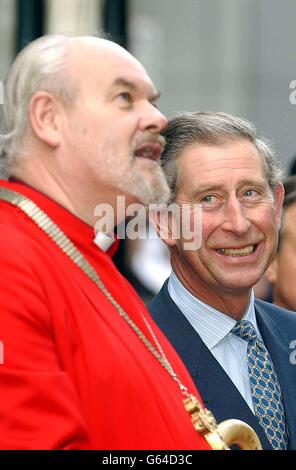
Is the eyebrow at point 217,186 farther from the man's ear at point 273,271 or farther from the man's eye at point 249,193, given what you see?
the man's ear at point 273,271

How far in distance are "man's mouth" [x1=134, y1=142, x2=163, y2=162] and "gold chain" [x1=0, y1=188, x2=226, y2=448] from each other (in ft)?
0.89

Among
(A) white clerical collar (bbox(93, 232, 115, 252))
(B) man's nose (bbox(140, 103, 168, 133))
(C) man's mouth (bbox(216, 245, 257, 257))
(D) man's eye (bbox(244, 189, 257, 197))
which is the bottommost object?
(C) man's mouth (bbox(216, 245, 257, 257))

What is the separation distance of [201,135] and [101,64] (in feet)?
2.86

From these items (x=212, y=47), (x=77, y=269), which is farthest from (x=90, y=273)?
(x=212, y=47)

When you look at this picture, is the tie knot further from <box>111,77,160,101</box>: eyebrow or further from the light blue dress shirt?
<box>111,77,160,101</box>: eyebrow

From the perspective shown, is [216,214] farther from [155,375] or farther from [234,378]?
[155,375]

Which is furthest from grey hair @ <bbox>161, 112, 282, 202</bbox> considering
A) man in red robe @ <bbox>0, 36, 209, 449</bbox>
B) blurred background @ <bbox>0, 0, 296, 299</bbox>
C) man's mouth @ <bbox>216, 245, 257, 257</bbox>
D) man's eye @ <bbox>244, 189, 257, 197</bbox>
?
blurred background @ <bbox>0, 0, 296, 299</bbox>

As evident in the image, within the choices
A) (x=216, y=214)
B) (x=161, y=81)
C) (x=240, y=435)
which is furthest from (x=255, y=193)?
(x=161, y=81)

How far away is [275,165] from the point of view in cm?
→ 335

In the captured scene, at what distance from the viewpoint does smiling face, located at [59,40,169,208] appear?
2.36 m

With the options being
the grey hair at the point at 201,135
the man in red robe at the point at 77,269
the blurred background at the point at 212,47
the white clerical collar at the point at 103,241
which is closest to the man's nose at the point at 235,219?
the grey hair at the point at 201,135

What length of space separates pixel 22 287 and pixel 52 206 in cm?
27

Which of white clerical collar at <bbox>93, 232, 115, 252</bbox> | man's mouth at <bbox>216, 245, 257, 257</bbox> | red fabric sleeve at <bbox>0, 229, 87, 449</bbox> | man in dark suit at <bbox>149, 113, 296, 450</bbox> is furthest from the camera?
man's mouth at <bbox>216, 245, 257, 257</bbox>

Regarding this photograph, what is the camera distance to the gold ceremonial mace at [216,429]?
2.31m
